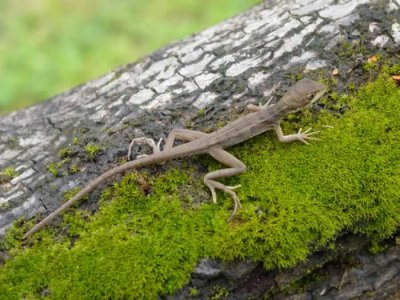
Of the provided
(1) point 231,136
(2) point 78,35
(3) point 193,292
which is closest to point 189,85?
(1) point 231,136

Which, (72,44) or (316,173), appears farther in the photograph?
(72,44)

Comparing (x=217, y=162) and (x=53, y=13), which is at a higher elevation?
(x=53, y=13)

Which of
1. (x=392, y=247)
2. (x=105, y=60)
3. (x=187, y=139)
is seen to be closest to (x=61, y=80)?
(x=105, y=60)

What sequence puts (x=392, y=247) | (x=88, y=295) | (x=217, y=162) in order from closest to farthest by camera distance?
(x=88, y=295), (x=392, y=247), (x=217, y=162)

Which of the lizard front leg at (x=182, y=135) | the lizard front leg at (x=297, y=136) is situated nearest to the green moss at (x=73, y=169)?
the lizard front leg at (x=182, y=135)

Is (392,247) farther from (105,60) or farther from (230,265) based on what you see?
(105,60)

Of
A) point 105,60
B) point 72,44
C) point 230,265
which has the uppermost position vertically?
point 72,44

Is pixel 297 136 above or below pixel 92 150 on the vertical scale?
below

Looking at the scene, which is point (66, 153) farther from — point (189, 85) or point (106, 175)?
point (189, 85)
